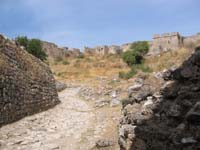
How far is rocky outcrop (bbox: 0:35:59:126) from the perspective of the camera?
476 inches

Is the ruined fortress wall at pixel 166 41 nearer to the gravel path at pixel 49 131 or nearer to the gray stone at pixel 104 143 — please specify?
the gravel path at pixel 49 131

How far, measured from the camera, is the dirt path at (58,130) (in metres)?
10.0

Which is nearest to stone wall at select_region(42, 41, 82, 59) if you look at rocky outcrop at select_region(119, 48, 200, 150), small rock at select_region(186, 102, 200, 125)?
rocky outcrop at select_region(119, 48, 200, 150)

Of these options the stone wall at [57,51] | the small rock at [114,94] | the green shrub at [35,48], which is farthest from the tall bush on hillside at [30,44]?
the stone wall at [57,51]

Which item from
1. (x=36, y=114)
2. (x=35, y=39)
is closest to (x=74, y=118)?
(x=36, y=114)

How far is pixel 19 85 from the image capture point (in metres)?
13.4

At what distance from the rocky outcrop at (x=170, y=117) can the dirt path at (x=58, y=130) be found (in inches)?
85.1

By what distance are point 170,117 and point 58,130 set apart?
230 inches

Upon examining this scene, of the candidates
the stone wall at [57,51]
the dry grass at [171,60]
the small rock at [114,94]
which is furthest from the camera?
the stone wall at [57,51]

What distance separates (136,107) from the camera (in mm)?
9086

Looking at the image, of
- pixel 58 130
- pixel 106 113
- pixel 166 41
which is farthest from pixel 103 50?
pixel 58 130

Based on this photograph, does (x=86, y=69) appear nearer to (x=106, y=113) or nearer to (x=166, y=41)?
(x=166, y=41)

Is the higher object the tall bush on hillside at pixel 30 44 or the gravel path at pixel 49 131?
the tall bush on hillside at pixel 30 44

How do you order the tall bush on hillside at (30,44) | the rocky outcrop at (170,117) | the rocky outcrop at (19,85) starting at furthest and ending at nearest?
the tall bush on hillside at (30,44)
the rocky outcrop at (19,85)
the rocky outcrop at (170,117)
